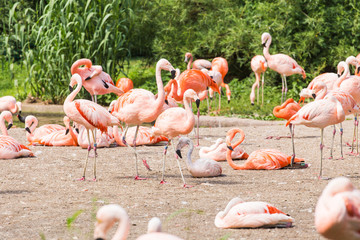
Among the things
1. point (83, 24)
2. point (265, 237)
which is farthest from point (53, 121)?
point (265, 237)

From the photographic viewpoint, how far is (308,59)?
48.4ft

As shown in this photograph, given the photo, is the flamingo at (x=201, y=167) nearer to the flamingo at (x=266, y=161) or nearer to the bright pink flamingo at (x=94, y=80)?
the flamingo at (x=266, y=161)

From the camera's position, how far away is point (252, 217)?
380 centimetres

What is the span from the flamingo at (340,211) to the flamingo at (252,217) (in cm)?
177

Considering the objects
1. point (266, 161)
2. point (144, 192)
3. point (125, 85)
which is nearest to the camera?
point (144, 192)

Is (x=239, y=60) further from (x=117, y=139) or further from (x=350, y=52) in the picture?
(x=117, y=139)

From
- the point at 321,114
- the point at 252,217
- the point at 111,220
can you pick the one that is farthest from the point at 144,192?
the point at 111,220

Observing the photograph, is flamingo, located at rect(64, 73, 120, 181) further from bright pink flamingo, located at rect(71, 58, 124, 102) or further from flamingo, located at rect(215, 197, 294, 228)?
bright pink flamingo, located at rect(71, 58, 124, 102)

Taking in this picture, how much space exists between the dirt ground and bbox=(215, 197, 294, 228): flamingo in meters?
0.05

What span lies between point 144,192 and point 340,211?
3297mm

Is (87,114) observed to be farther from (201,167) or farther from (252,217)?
(252,217)

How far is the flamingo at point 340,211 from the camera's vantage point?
1.97m

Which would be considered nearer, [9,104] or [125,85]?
[9,104]

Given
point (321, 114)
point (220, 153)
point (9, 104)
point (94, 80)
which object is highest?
point (94, 80)
